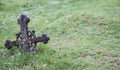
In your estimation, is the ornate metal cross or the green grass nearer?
the green grass

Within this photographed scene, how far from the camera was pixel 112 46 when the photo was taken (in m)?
7.09

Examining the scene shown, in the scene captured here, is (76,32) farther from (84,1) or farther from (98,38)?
(84,1)

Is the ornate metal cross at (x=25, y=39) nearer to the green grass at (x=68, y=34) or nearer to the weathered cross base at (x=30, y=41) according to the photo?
the weathered cross base at (x=30, y=41)

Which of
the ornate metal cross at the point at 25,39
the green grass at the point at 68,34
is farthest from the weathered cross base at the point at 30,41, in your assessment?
the green grass at the point at 68,34

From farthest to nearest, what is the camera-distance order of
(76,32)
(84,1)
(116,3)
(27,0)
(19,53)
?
(27,0) → (84,1) → (116,3) → (76,32) → (19,53)

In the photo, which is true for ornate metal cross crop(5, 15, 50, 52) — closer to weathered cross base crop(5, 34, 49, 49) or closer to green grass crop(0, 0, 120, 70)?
weathered cross base crop(5, 34, 49, 49)

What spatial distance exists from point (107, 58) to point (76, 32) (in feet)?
7.51

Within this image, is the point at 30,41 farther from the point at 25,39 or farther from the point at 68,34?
the point at 68,34

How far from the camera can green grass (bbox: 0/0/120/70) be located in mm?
6012

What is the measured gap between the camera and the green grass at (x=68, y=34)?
6.01 meters

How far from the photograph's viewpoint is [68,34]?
8.38 metres

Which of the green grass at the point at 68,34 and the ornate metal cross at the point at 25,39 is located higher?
the ornate metal cross at the point at 25,39

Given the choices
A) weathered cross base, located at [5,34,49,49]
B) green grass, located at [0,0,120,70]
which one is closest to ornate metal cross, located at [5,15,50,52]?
weathered cross base, located at [5,34,49,49]

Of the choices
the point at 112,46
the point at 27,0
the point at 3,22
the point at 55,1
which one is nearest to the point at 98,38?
the point at 112,46
